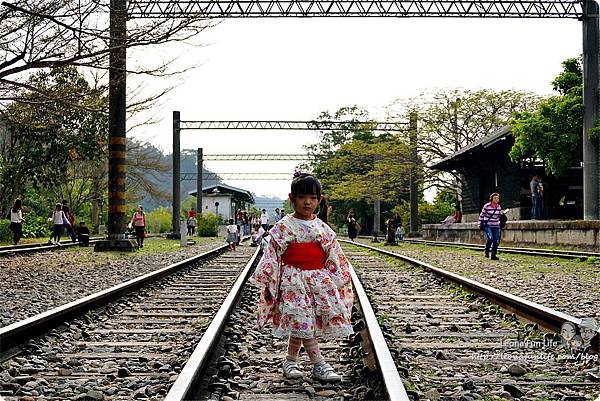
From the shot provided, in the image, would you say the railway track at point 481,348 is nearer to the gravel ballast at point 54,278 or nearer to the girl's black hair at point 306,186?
the girl's black hair at point 306,186

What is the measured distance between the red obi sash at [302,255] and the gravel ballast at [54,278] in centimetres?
355

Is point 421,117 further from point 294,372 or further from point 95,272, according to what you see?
point 294,372

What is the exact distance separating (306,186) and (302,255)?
1.54 ft

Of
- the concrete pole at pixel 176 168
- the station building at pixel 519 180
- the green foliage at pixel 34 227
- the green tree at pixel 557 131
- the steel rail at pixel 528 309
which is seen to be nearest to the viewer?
the steel rail at pixel 528 309

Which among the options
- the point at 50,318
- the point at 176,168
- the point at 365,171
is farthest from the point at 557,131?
the point at 365,171

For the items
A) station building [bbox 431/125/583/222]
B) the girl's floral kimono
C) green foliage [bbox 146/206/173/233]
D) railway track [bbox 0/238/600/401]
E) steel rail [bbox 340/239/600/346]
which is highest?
station building [bbox 431/125/583/222]

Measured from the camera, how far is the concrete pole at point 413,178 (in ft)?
150

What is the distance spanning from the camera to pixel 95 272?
14625 mm

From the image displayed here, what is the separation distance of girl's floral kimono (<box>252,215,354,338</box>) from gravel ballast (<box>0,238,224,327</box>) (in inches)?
136

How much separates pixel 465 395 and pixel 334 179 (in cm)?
6434

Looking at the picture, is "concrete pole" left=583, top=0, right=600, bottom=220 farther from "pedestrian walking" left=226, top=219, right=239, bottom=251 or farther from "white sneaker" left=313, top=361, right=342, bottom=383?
"white sneaker" left=313, top=361, right=342, bottom=383

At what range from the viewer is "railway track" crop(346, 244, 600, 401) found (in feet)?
16.4

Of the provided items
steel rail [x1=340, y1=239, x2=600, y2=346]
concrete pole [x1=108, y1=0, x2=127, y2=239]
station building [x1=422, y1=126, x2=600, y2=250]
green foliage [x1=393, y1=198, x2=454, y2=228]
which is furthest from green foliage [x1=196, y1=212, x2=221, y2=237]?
steel rail [x1=340, y1=239, x2=600, y2=346]

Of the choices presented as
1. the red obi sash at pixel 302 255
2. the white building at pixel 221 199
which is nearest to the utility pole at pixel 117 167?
the red obi sash at pixel 302 255
